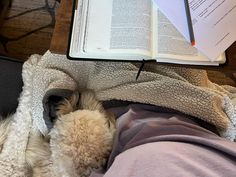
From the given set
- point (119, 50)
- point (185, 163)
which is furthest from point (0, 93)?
point (185, 163)

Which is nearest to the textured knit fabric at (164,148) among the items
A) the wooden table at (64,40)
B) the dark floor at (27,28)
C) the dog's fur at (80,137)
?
the dog's fur at (80,137)

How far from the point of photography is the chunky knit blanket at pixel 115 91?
2.61 feet

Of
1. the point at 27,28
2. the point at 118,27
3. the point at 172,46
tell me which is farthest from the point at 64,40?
the point at 27,28

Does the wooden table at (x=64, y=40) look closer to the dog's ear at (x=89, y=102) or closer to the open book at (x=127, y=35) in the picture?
the open book at (x=127, y=35)

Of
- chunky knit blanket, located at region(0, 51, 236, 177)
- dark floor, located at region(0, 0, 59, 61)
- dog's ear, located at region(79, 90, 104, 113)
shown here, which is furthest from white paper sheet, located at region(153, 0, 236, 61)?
dark floor, located at region(0, 0, 59, 61)

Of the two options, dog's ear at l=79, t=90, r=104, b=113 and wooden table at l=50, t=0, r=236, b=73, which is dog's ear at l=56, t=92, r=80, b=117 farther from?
wooden table at l=50, t=0, r=236, b=73

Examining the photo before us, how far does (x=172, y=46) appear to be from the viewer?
71cm

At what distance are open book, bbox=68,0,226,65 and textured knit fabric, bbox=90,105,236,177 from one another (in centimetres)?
14

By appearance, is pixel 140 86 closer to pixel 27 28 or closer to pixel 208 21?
pixel 208 21

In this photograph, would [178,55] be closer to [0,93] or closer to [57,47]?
[57,47]

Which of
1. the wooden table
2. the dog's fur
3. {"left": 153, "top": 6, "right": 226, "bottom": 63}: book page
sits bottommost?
the dog's fur

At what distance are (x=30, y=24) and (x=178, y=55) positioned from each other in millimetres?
771

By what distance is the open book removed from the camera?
2.30 feet

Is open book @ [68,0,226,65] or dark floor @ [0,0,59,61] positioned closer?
open book @ [68,0,226,65]
